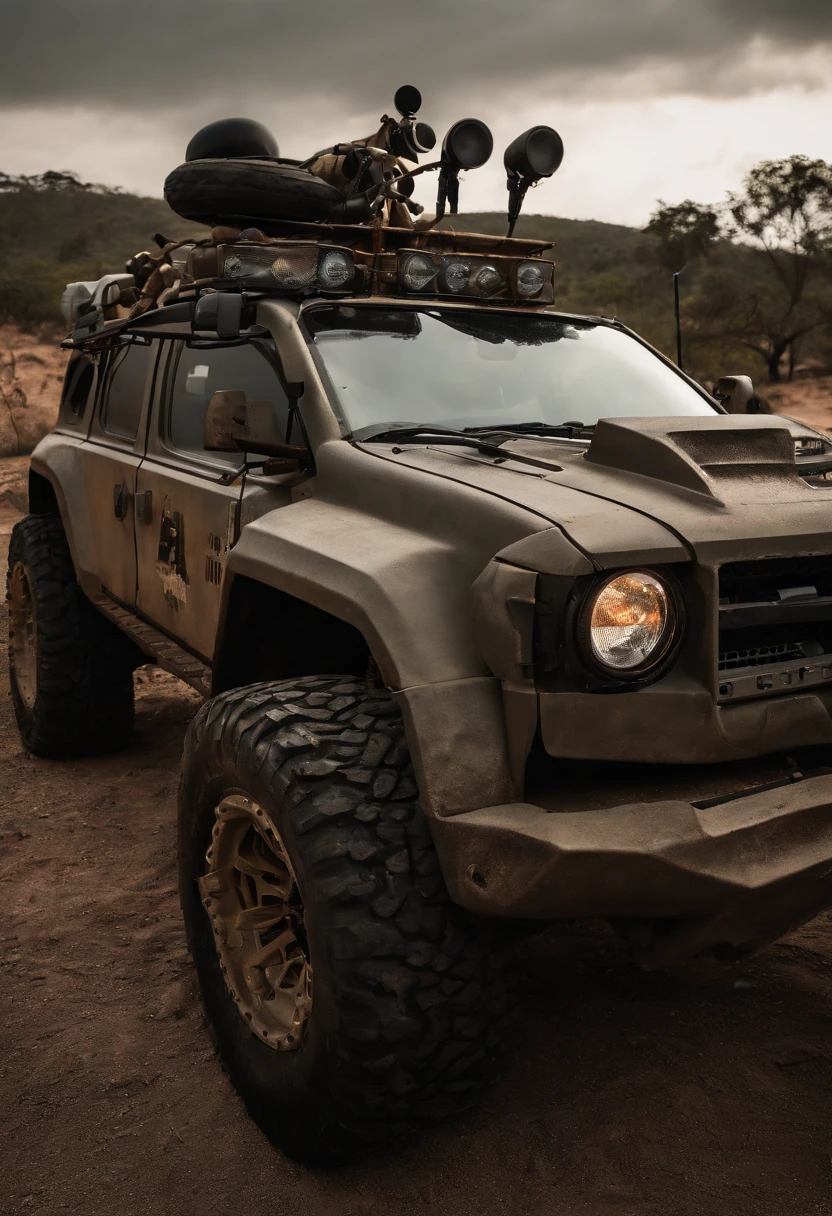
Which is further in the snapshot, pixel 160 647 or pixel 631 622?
pixel 160 647

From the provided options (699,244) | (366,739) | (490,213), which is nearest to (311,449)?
(366,739)

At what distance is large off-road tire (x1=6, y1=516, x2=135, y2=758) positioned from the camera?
5.14 metres

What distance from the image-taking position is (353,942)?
229cm

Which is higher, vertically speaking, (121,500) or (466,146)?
(466,146)

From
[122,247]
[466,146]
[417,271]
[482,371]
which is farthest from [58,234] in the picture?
[482,371]

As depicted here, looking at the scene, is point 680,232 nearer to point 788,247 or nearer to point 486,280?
point 788,247

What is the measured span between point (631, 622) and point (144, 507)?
8.00 feet

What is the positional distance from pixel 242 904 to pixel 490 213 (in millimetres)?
50377

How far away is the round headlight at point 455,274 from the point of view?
153 inches

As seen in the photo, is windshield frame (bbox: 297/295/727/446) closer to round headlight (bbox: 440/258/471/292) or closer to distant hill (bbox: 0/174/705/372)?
A: round headlight (bbox: 440/258/471/292)

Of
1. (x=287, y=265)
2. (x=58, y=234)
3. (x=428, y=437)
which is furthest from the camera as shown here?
(x=58, y=234)

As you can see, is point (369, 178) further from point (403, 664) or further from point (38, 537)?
point (403, 664)

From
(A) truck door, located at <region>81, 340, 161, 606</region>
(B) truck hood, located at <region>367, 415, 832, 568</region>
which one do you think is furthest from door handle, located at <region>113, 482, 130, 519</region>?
(B) truck hood, located at <region>367, 415, 832, 568</region>

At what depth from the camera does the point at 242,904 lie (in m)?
2.86
